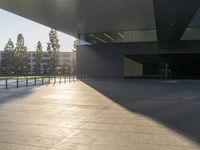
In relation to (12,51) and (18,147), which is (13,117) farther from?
(12,51)

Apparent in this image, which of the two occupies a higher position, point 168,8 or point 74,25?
point 74,25

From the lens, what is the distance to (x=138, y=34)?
40094 mm

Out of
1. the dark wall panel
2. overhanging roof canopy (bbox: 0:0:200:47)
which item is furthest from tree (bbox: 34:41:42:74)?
overhanging roof canopy (bbox: 0:0:200:47)

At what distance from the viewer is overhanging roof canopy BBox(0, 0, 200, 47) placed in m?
25.2

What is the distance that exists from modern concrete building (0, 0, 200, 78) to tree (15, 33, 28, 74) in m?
36.9

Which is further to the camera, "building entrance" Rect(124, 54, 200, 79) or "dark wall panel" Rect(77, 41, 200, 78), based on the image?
"building entrance" Rect(124, 54, 200, 79)

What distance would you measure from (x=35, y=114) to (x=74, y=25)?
28.2m

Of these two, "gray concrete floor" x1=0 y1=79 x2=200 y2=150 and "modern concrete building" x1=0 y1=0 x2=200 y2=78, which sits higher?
"modern concrete building" x1=0 y1=0 x2=200 y2=78

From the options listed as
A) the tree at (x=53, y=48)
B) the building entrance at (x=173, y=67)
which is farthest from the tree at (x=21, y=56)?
the building entrance at (x=173, y=67)

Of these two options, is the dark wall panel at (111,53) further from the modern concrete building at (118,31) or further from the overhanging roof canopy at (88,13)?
the overhanging roof canopy at (88,13)

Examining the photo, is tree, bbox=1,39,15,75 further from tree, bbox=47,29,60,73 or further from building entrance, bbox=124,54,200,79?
building entrance, bbox=124,54,200,79

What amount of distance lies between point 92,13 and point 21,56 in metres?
54.2

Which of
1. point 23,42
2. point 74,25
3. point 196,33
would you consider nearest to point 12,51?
point 23,42

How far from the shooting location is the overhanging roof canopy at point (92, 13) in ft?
82.7
